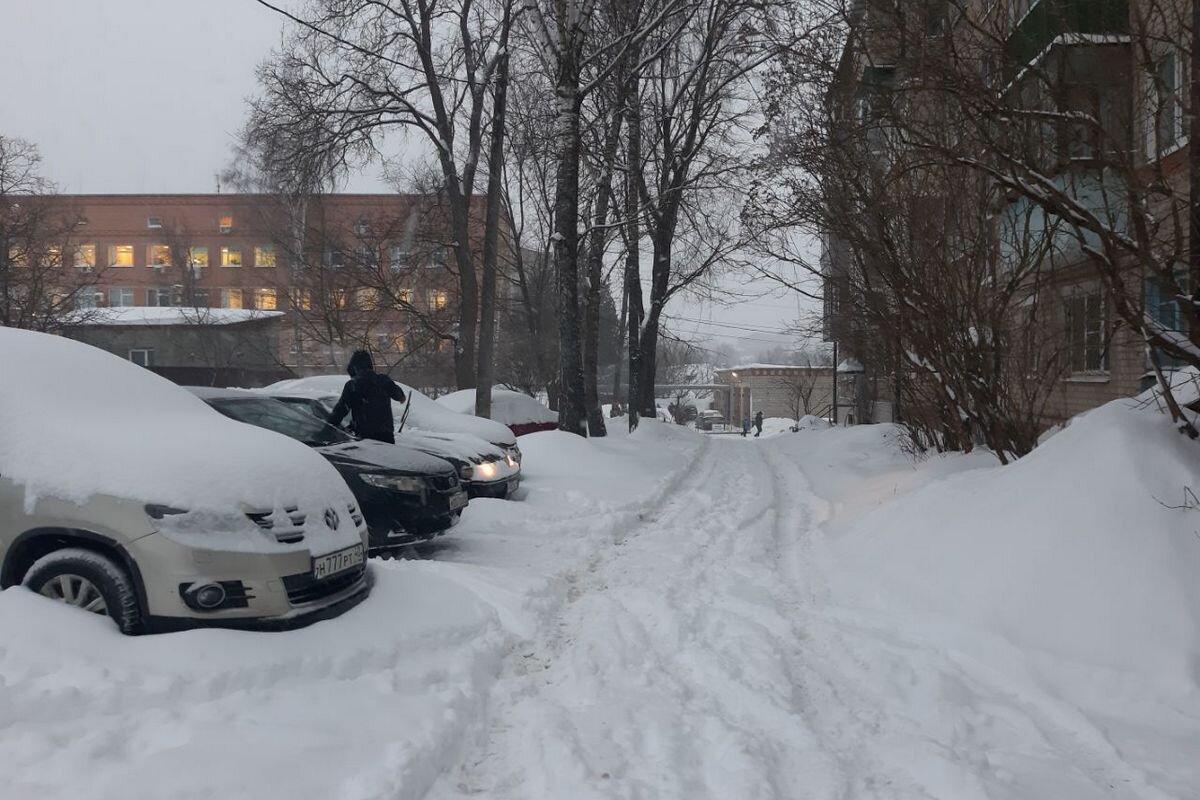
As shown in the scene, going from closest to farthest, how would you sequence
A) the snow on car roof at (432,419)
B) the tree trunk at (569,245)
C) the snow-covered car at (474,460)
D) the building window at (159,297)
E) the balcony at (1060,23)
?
the balcony at (1060,23) → the snow-covered car at (474,460) → the snow on car roof at (432,419) → the tree trunk at (569,245) → the building window at (159,297)

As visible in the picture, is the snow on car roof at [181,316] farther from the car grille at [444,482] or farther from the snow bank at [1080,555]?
the snow bank at [1080,555]

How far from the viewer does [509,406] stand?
68.8 ft

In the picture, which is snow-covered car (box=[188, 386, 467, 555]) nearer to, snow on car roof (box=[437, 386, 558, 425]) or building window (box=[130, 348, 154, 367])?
snow on car roof (box=[437, 386, 558, 425])

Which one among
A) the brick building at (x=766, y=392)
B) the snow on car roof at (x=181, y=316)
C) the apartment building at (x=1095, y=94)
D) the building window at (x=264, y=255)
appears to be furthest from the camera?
the brick building at (x=766, y=392)

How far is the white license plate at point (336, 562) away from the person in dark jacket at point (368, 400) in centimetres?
386

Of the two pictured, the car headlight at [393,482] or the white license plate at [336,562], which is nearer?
the white license plate at [336,562]

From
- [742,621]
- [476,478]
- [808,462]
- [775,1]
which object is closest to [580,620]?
[742,621]

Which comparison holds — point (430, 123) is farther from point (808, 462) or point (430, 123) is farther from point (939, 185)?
point (939, 185)

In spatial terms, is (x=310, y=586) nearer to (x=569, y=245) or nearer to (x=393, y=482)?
(x=393, y=482)

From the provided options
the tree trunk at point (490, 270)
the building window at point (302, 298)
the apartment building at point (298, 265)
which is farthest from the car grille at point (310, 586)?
the building window at point (302, 298)

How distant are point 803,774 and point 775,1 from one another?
12.5 meters

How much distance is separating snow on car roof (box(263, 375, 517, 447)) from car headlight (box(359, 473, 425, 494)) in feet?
15.7

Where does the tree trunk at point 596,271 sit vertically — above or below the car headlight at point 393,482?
→ above

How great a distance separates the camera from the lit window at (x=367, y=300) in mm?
25641
